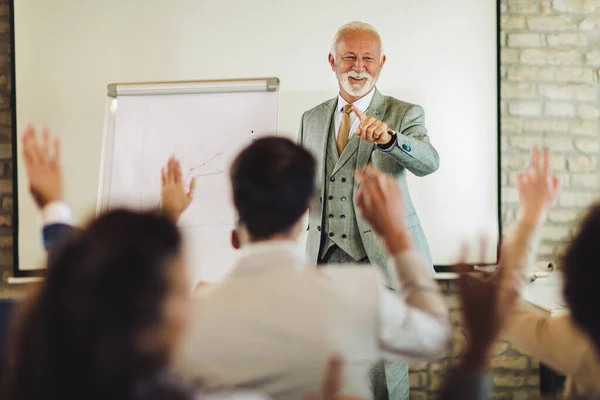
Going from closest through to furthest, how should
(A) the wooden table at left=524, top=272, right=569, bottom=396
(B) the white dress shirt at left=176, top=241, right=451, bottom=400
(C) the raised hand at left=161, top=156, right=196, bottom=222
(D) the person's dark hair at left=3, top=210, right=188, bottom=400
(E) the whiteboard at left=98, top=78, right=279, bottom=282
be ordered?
(D) the person's dark hair at left=3, top=210, right=188, bottom=400 → (B) the white dress shirt at left=176, top=241, right=451, bottom=400 → (C) the raised hand at left=161, top=156, right=196, bottom=222 → (A) the wooden table at left=524, top=272, right=569, bottom=396 → (E) the whiteboard at left=98, top=78, right=279, bottom=282

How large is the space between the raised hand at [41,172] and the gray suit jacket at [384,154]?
3.79 ft

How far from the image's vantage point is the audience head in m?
2.46

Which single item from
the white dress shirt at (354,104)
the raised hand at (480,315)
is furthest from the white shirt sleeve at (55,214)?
the white dress shirt at (354,104)

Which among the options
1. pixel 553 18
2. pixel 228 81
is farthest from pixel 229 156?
pixel 553 18

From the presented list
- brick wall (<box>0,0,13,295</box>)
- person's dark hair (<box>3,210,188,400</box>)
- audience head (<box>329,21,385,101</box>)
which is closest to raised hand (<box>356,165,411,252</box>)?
person's dark hair (<box>3,210,188,400</box>)

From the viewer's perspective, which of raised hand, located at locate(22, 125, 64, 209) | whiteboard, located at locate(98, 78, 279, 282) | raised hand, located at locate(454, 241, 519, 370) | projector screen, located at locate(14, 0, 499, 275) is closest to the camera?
raised hand, located at locate(454, 241, 519, 370)

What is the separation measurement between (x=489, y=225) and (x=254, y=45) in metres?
1.41

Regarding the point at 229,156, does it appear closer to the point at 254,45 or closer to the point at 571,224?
the point at 254,45

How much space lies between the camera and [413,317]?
100 centimetres

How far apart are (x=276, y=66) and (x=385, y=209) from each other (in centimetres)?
190

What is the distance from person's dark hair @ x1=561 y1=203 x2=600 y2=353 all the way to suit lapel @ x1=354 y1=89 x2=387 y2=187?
4.83 feet

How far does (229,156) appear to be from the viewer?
8.66 ft

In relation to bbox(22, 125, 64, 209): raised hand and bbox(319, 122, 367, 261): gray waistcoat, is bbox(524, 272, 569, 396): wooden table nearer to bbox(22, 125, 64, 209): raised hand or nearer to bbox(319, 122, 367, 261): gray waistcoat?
bbox(319, 122, 367, 261): gray waistcoat

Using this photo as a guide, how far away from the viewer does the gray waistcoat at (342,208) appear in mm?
2309
